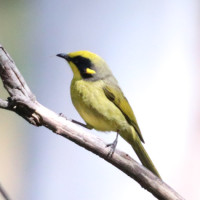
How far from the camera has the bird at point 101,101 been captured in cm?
396

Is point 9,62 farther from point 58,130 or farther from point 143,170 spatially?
point 143,170

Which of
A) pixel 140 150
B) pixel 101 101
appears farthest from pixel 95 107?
pixel 140 150

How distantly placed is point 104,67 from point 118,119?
1.98ft

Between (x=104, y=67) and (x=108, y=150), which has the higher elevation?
(x=104, y=67)

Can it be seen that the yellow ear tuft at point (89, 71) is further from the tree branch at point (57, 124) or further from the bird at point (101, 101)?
the tree branch at point (57, 124)

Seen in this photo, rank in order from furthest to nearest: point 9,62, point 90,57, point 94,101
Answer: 1. point 90,57
2. point 94,101
3. point 9,62

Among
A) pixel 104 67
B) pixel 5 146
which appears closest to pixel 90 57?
pixel 104 67

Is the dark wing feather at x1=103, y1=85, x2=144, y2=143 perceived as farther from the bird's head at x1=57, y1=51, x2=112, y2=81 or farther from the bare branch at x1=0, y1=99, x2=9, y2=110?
the bare branch at x1=0, y1=99, x2=9, y2=110

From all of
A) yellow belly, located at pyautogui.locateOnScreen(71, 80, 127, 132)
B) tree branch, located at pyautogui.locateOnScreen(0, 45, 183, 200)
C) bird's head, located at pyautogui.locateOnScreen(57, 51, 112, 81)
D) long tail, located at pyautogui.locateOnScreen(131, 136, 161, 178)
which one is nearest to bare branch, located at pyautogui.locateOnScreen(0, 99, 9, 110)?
tree branch, located at pyautogui.locateOnScreen(0, 45, 183, 200)

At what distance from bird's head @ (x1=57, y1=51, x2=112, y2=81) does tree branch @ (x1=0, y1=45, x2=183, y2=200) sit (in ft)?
3.38

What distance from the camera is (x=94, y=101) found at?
399cm

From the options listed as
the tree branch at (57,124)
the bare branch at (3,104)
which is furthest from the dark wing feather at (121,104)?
the bare branch at (3,104)

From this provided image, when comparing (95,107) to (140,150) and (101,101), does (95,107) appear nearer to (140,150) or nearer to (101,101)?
(101,101)

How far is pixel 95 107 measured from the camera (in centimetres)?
394
